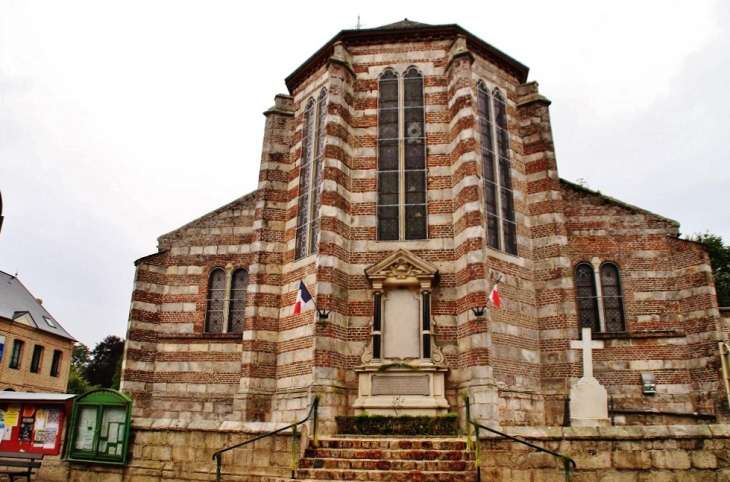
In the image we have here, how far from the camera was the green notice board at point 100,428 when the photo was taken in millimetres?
11188

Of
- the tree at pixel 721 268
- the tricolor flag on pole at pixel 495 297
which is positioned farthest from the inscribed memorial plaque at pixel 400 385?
the tree at pixel 721 268

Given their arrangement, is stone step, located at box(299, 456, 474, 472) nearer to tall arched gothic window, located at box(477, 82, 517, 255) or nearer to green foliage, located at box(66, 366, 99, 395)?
tall arched gothic window, located at box(477, 82, 517, 255)

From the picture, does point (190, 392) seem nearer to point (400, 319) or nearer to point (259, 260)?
point (259, 260)

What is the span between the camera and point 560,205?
1764cm

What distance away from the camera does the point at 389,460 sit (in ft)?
36.5

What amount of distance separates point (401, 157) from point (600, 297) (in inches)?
301

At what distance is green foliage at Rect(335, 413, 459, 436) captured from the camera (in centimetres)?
1363

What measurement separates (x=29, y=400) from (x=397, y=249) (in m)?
9.36

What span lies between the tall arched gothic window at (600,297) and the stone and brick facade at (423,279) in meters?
0.12

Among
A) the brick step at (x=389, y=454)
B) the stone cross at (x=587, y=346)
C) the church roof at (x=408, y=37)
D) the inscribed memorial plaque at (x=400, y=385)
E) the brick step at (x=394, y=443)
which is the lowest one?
the brick step at (x=389, y=454)

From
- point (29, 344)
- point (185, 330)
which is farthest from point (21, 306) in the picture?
point (185, 330)

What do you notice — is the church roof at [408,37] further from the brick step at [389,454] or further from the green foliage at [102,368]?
the green foliage at [102,368]

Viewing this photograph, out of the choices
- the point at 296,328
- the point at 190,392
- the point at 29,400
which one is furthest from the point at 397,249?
the point at 29,400

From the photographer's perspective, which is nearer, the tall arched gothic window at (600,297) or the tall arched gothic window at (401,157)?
the tall arched gothic window at (401,157)
